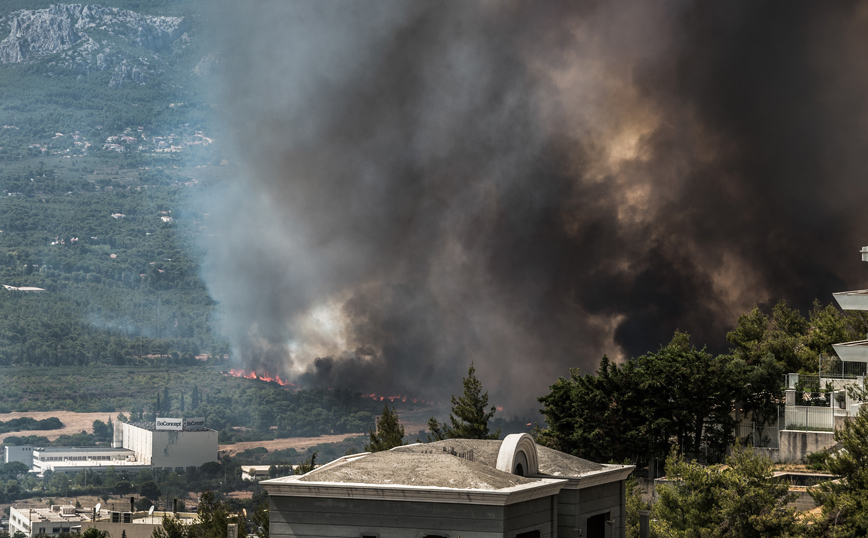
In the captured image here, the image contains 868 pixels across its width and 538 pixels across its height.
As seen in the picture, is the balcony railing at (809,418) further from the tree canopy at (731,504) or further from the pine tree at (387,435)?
the pine tree at (387,435)

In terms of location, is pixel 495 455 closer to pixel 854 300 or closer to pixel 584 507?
pixel 584 507

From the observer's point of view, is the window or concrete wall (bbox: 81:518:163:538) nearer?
the window

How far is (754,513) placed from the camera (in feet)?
119

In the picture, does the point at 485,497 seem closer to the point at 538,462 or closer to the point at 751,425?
the point at 538,462

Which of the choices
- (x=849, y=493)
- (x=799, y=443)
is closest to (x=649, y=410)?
(x=799, y=443)

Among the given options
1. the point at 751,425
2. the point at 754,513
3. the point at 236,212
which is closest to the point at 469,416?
the point at 751,425

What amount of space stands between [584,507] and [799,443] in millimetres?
21399

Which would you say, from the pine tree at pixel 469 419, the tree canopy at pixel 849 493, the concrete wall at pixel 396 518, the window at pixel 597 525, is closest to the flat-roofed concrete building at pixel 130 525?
the pine tree at pixel 469 419

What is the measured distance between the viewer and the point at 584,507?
115ft

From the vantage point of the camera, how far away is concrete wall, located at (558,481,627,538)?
34.2 m

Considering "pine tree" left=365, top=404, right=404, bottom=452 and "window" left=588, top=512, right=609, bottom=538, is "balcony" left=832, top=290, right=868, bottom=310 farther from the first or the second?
"pine tree" left=365, top=404, right=404, bottom=452

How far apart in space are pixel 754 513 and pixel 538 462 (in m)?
7.89

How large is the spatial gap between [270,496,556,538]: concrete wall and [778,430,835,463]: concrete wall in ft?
79.8

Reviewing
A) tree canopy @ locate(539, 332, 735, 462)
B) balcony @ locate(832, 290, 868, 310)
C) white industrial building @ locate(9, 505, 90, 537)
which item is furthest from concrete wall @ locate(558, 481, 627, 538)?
white industrial building @ locate(9, 505, 90, 537)
